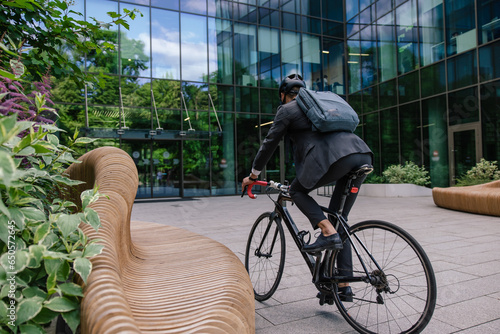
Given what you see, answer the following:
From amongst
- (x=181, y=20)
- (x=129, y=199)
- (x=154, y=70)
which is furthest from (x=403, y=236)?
(x=181, y=20)

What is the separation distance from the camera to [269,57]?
19.9 meters

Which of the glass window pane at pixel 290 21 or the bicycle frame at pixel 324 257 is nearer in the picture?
the bicycle frame at pixel 324 257

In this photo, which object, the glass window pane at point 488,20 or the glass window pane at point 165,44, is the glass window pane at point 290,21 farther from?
the glass window pane at point 488,20

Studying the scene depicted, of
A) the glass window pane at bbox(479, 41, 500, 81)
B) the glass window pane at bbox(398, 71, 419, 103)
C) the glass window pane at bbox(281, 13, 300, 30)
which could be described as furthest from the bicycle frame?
the glass window pane at bbox(281, 13, 300, 30)

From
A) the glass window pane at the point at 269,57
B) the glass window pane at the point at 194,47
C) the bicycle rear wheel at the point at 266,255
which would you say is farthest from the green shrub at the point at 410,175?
the bicycle rear wheel at the point at 266,255

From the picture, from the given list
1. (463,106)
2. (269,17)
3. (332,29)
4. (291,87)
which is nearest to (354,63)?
(332,29)

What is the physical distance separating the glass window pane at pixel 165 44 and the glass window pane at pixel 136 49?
281 mm

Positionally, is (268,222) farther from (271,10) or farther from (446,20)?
(271,10)

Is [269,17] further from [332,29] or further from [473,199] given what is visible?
[473,199]

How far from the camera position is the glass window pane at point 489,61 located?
13797 mm

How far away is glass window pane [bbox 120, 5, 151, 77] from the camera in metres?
17.0

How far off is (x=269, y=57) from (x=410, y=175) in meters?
9.32

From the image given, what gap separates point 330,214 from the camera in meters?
2.87

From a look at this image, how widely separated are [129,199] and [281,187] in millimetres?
1667
